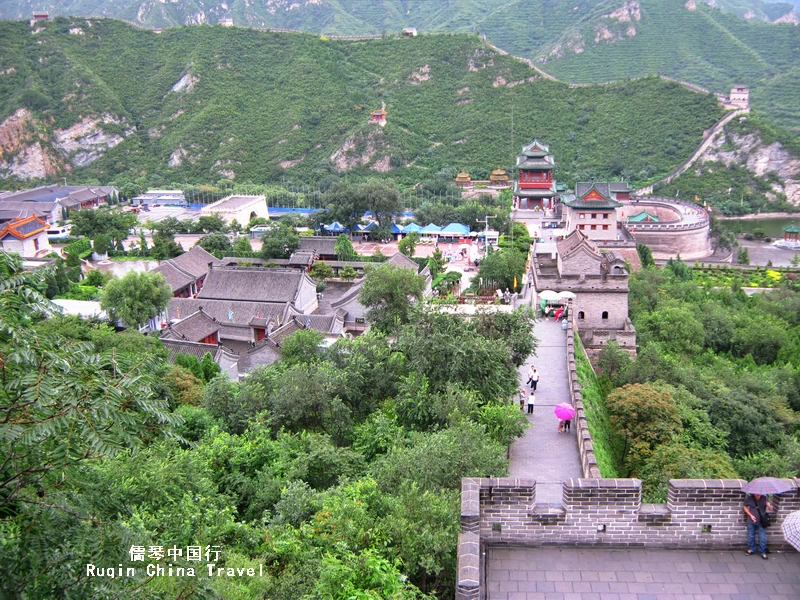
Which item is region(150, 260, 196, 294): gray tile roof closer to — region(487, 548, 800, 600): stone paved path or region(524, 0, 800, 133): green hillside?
region(487, 548, 800, 600): stone paved path

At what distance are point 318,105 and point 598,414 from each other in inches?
3033

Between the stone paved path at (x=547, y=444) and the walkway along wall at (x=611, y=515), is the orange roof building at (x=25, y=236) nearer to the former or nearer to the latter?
the stone paved path at (x=547, y=444)

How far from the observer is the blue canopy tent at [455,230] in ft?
172

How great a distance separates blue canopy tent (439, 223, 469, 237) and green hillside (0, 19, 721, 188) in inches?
874

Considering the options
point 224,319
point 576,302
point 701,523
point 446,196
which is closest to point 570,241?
point 576,302

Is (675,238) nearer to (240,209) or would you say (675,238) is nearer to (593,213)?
(593,213)

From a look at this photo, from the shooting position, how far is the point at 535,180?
60125 millimetres

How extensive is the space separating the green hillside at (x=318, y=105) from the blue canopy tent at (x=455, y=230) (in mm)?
22207

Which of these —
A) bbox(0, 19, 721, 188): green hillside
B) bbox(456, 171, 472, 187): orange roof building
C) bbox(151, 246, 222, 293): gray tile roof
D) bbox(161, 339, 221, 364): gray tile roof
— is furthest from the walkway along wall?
bbox(0, 19, 721, 188): green hillside

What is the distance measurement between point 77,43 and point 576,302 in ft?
318

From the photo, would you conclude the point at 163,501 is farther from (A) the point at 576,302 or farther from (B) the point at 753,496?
(A) the point at 576,302

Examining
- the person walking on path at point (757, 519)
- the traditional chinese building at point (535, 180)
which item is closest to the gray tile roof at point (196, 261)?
the traditional chinese building at point (535, 180)

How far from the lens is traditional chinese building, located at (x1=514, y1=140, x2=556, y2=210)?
58969 mm

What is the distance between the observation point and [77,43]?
97.4 metres
